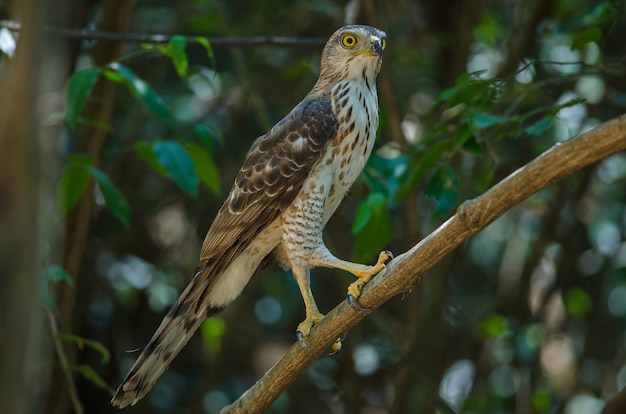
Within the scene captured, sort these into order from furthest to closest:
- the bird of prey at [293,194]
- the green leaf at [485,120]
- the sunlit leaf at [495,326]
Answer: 1. the sunlit leaf at [495,326]
2. the bird of prey at [293,194]
3. the green leaf at [485,120]

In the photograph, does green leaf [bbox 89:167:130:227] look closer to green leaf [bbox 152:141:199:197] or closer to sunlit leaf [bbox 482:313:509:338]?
green leaf [bbox 152:141:199:197]

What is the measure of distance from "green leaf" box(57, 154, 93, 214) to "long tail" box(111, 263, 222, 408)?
0.82 metres

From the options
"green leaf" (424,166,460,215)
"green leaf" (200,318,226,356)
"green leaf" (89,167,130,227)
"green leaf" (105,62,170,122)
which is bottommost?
"green leaf" (200,318,226,356)

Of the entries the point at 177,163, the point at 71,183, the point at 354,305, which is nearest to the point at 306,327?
the point at 354,305

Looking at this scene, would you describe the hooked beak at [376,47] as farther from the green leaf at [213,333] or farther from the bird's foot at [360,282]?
the green leaf at [213,333]

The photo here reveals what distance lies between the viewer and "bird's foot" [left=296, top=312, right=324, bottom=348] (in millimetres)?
3518

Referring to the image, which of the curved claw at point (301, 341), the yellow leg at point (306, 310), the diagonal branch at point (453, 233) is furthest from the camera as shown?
the yellow leg at point (306, 310)

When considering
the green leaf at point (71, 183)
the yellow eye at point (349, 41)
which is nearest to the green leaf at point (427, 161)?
the yellow eye at point (349, 41)

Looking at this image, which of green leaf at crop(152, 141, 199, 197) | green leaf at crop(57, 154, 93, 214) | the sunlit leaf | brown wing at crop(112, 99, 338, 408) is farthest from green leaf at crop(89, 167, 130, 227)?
the sunlit leaf

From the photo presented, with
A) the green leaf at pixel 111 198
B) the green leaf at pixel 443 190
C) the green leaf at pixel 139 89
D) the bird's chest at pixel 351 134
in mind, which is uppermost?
the green leaf at pixel 139 89

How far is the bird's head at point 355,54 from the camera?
4.16 m

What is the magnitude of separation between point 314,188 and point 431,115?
2.14 m

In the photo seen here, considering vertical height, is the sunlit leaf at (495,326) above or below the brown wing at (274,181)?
below

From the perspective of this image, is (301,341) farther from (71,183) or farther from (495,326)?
(495,326)
